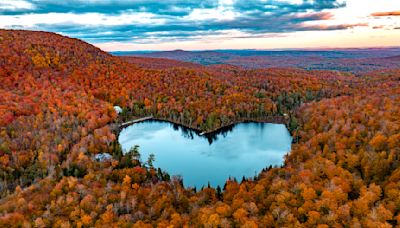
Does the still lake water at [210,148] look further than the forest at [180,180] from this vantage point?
Yes

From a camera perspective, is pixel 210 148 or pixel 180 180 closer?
pixel 180 180

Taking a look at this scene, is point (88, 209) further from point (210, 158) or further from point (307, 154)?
point (307, 154)

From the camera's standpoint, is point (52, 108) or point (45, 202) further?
point (52, 108)

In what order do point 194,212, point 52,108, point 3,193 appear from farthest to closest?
point 52,108 < point 3,193 < point 194,212

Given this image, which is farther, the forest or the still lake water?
the still lake water

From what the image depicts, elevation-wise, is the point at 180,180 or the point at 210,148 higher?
the point at 180,180

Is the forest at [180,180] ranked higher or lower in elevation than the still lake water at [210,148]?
higher

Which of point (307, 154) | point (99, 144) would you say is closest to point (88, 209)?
point (99, 144)

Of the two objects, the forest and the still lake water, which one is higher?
the forest
